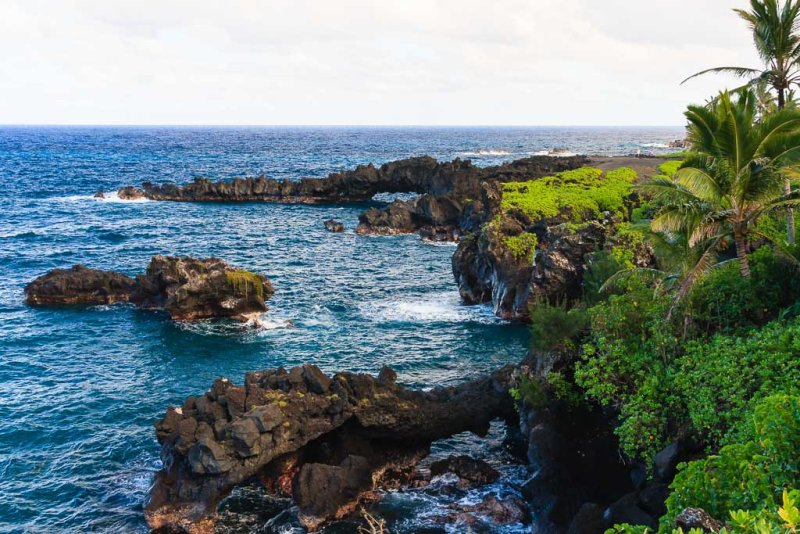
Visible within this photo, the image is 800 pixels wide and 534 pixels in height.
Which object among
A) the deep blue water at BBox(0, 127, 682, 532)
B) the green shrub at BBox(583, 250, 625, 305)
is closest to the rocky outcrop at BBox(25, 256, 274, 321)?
the deep blue water at BBox(0, 127, 682, 532)

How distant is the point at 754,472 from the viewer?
12.4 metres

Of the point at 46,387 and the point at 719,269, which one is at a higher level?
the point at 719,269

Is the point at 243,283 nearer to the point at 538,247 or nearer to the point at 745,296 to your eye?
the point at 538,247

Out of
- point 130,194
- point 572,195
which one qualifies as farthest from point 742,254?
point 130,194

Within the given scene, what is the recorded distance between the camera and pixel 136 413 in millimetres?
31125

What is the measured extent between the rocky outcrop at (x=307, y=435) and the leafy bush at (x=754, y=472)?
Answer: 13068 millimetres

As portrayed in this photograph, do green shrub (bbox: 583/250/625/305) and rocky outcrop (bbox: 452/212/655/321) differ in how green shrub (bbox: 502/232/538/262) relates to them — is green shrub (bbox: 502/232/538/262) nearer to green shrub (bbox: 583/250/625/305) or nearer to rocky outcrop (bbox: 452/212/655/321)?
rocky outcrop (bbox: 452/212/655/321)

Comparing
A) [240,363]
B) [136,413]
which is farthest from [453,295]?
[136,413]

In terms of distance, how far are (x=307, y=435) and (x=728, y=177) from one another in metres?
17.8

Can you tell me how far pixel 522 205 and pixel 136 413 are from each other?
4226 cm

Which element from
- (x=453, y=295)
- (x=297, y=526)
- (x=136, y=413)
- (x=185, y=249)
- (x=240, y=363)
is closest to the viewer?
(x=297, y=526)

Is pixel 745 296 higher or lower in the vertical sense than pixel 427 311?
higher

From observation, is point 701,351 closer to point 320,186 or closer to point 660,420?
point 660,420

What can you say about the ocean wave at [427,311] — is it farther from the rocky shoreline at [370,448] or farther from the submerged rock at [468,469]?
the submerged rock at [468,469]
